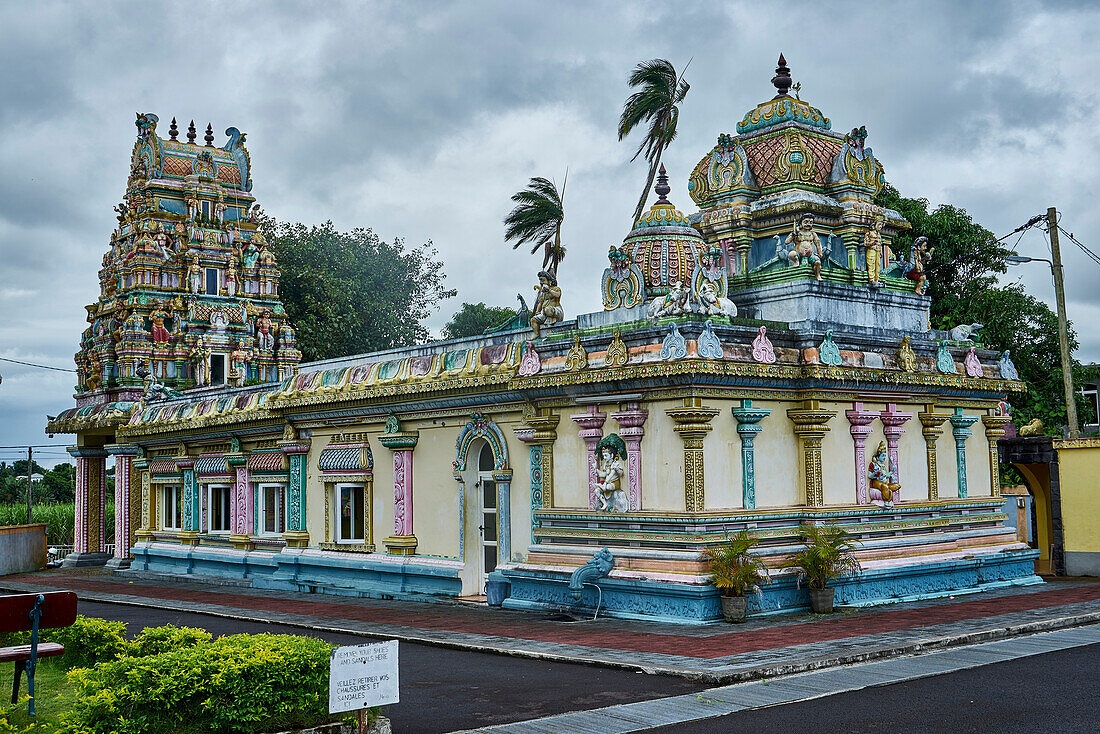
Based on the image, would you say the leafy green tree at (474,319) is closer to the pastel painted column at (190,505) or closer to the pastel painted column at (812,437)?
the pastel painted column at (190,505)

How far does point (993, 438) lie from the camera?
1883 centimetres

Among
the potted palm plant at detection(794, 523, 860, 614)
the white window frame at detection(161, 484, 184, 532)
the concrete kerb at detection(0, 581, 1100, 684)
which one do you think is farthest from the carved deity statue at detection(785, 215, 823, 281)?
the white window frame at detection(161, 484, 184, 532)

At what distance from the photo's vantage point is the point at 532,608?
1605cm

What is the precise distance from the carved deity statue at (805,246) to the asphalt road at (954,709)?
7.79 m

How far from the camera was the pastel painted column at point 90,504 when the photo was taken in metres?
31.1

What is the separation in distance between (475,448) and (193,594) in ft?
22.8

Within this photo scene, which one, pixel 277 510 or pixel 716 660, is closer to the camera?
pixel 716 660

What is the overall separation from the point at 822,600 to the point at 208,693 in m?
8.85

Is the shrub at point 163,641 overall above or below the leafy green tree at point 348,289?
below

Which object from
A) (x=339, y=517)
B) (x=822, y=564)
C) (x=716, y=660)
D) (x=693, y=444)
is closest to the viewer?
(x=716, y=660)

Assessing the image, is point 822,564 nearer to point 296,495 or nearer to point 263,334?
point 296,495

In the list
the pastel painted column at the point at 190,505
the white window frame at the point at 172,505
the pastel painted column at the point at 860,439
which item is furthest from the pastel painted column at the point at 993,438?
the white window frame at the point at 172,505

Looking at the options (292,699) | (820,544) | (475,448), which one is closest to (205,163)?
(475,448)

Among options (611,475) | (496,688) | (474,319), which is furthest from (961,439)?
(474,319)
